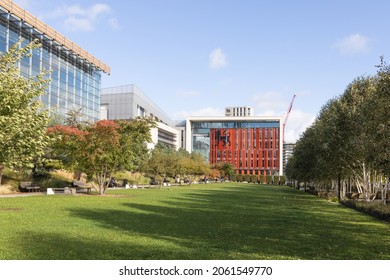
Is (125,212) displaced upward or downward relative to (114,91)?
downward

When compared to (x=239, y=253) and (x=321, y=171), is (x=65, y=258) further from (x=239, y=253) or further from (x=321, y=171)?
(x=321, y=171)

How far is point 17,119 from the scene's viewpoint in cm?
1631

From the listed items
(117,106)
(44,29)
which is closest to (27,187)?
(44,29)

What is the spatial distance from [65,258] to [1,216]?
33.8ft

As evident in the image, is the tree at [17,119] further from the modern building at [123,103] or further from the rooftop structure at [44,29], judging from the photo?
→ the modern building at [123,103]

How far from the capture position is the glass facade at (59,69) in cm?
7119

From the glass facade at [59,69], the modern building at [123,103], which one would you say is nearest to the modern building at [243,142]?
the modern building at [123,103]

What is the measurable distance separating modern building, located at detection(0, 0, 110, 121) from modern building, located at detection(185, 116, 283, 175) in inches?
3299

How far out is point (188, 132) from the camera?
189000 mm

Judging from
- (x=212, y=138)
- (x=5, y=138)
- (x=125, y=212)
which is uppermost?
(x=212, y=138)

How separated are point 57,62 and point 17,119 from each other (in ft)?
247

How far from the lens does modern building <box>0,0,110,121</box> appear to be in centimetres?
7038

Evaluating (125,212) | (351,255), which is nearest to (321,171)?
(125,212)

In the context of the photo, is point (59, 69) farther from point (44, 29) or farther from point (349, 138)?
point (349, 138)
